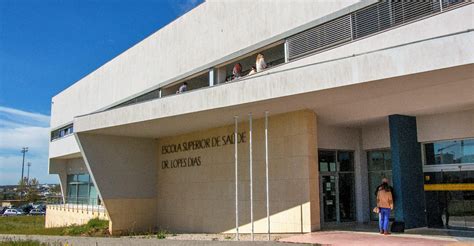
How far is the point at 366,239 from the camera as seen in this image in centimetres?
1242

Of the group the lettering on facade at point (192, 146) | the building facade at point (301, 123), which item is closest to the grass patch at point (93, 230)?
the building facade at point (301, 123)

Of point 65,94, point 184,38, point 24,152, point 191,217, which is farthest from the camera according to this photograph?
point 24,152

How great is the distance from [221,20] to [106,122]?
663 cm

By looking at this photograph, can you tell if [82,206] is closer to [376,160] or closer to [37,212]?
[376,160]

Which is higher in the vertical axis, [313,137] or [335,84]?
[335,84]

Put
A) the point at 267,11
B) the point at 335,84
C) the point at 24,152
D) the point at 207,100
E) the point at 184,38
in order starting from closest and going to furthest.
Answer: the point at 335,84 → the point at 207,100 → the point at 267,11 → the point at 184,38 → the point at 24,152

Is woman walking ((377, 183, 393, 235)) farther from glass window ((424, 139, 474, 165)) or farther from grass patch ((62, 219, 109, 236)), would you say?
grass patch ((62, 219, 109, 236))

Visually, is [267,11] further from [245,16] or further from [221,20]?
[221,20]

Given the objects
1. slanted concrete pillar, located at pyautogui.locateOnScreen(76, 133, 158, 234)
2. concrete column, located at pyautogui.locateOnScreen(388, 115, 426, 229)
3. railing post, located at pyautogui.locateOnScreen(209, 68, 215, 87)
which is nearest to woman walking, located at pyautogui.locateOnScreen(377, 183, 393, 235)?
concrete column, located at pyautogui.locateOnScreen(388, 115, 426, 229)

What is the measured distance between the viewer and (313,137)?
49.6ft

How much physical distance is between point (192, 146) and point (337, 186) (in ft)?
20.9

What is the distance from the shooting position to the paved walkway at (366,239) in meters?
11.4

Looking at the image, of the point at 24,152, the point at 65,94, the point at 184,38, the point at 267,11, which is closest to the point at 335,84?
the point at 267,11

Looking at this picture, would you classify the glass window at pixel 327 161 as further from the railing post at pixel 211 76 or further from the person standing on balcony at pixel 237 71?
the railing post at pixel 211 76
